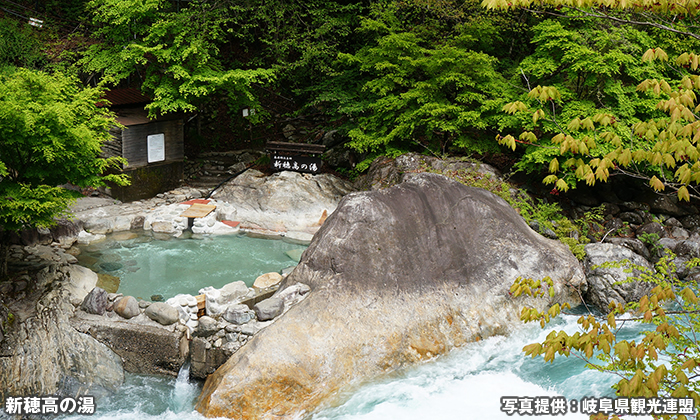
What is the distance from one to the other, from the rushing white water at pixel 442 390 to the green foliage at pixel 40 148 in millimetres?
3488

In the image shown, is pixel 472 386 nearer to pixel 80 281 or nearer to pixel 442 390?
pixel 442 390

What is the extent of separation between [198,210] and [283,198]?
2501mm

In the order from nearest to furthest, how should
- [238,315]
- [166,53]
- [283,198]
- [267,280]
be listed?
[238,315]
[267,280]
[166,53]
[283,198]

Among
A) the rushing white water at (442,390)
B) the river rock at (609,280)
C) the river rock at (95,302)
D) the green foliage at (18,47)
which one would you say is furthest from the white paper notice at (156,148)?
the river rock at (609,280)

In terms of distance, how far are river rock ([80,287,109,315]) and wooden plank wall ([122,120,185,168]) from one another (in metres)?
7.25

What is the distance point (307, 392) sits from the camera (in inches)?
329

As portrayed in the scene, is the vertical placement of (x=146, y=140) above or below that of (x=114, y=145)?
above

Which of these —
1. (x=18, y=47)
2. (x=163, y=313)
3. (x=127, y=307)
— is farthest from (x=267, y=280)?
(x=18, y=47)

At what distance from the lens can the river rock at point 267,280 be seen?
36.1 ft

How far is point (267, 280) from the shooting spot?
11148mm

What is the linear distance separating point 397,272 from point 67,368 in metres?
5.99

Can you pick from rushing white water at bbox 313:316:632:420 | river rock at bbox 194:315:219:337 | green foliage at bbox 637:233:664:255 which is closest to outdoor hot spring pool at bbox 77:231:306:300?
river rock at bbox 194:315:219:337

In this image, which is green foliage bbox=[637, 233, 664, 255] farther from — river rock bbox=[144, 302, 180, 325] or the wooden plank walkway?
the wooden plank walkway

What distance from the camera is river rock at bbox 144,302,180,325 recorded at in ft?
31.3
